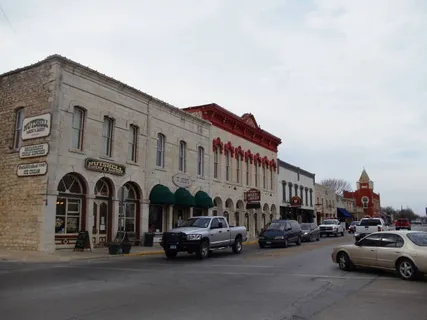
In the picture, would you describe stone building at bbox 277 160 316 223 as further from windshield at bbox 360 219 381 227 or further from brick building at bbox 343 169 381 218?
brick building at bbox 343 169 381 218

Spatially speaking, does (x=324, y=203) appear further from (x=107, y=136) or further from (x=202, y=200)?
(x=107, y=136)

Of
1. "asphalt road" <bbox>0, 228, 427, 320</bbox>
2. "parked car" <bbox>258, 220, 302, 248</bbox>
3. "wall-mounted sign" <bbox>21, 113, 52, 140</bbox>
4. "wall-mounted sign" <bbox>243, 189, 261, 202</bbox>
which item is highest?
"wall-mounted sign" <bbox>21, 113, 52, 140</bbox>

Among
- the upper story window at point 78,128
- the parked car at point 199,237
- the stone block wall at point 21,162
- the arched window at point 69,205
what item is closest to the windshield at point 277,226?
the parked car at point 199,237

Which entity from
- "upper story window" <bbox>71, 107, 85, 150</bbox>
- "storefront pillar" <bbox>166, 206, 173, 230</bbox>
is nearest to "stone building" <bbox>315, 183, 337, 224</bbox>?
"storefront pillar" <bbox>166, 206, 173, 230</bbox>

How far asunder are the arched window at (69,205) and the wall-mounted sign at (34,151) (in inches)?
69.8

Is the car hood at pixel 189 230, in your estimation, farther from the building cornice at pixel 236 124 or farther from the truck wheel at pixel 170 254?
the building cornice at pixel 236 124

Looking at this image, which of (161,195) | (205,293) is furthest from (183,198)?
(205,293)

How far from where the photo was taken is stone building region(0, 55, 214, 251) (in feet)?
67.6

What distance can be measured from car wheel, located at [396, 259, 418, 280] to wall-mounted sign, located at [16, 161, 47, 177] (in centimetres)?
1571

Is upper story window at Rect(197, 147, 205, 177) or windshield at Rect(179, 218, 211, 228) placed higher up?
upper story window at Rect(197, 147, 205, 177)

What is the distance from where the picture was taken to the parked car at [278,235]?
86.7 feet

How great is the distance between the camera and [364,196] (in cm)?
10912

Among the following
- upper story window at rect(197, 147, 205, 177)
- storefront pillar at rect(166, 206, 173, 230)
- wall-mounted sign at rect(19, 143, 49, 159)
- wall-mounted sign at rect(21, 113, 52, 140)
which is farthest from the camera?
upper story window at rect(197, 147, 205, 177)

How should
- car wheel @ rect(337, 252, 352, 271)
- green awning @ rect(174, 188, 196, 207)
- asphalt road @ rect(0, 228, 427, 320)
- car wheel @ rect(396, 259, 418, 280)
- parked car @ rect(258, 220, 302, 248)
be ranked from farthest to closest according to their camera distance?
1. green awning @ rect(174, 188, 196, 207)
2. parked car @ rect(258, 220, 302, 248)
3. car wheel @ rect(337, 252, 352, 271)
4. car wheel @ rect(396, 259, 418, 280)
5. asphalt road @ rect(0, 228, 427, 320)
